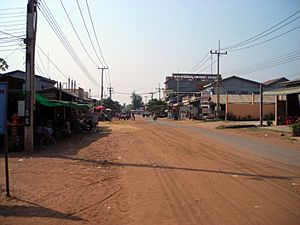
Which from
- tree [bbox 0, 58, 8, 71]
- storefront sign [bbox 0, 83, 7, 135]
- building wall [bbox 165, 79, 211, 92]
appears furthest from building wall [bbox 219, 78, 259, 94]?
storefront sign [bbox 0, 83, 7, 135]

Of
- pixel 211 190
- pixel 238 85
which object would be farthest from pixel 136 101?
pixel 211 190

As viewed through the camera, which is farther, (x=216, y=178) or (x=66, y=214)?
(x=216, y=178)

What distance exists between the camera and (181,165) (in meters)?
13.0

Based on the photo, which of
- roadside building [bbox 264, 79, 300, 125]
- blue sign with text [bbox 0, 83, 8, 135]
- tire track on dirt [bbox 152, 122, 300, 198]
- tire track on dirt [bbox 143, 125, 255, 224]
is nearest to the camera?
tire track on dirt [bbox 143, 125, 255, 224]

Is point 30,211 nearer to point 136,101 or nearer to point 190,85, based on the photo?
point 190,85

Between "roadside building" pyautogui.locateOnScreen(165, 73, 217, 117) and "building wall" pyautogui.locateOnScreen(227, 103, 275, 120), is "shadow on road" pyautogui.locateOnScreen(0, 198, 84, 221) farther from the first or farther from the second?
"roadside building" pyautogui.locateOnScreen(165, 73, 217, 117)

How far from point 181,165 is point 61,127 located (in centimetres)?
1378

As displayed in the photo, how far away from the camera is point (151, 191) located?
8805 mm

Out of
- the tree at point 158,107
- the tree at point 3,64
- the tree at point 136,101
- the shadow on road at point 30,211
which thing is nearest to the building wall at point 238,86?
the tree at point 158,107

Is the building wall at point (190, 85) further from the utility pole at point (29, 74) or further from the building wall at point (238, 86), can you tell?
the utility pole at point (29, 74)

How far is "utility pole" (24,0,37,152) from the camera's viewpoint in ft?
53.9

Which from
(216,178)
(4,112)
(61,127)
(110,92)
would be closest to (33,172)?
(4,112)

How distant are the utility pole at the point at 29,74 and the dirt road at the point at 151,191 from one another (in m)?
1.57

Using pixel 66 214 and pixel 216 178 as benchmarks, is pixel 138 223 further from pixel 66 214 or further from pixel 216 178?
pixel 216 178
